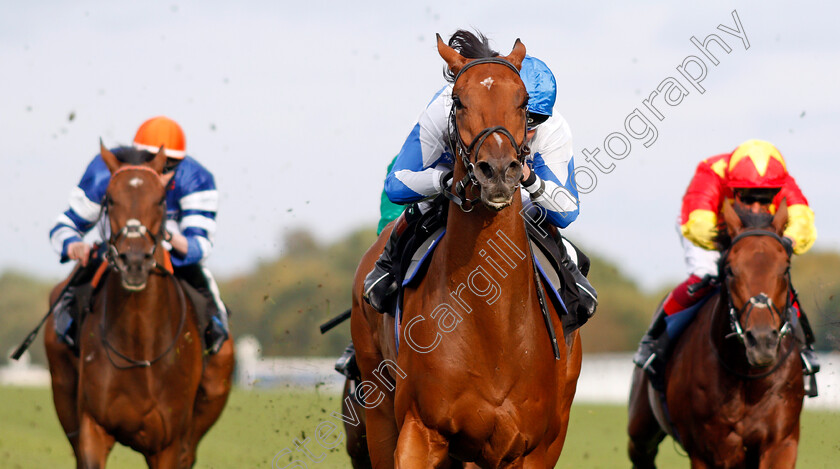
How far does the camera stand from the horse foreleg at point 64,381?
7.77 metres

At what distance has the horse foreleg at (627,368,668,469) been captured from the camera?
841 centimetres

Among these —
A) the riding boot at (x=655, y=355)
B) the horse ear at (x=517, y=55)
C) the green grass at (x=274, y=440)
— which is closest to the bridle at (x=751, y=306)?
the riding boot at (x=655, y=355)

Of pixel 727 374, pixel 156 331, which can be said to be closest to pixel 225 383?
pixel 156 331

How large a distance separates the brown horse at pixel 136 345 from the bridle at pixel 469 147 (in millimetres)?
2752

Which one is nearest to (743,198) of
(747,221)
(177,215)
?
(747,221)

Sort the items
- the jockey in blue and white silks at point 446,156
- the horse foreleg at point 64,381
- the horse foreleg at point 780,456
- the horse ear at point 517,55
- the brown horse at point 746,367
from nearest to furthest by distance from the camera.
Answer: the horse ear at point 517,55 → the jockey in blue and white silks at point 446,156 → the brown horse at point 746,367 → the horse foreleg at point 780,456 → the horse foreleg at point 64,381

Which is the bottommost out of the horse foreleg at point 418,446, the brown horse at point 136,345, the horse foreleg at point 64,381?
the horse foreleg at point 64,381

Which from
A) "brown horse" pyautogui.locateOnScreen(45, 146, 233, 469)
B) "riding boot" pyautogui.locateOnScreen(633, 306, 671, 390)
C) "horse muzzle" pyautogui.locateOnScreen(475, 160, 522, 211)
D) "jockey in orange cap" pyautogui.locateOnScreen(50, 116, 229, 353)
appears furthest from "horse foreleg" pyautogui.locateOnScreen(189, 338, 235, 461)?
"horse muzzle" pyautogui.locateOnScreen(475, 160, 522, 211)

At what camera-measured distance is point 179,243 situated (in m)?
7.57

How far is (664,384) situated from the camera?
24.6 feet

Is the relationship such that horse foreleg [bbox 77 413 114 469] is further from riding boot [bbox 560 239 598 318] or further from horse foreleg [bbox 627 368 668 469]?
horse foreleg [bbox 627 368 668 469]

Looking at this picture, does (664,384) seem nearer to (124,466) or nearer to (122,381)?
(122,381)

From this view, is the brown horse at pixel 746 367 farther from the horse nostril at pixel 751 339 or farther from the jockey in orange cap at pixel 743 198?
the jockey in orange cap at pixel 743 198

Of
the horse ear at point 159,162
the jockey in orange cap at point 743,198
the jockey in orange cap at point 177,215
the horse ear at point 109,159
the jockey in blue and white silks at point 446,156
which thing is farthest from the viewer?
the jockey in orange cap at point 177,215
